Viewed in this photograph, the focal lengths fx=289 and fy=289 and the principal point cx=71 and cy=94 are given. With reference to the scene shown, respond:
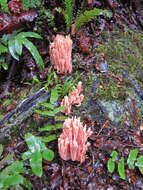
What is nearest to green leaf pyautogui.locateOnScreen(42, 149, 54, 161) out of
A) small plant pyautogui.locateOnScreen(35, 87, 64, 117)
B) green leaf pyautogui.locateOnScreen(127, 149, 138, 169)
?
small plant pyautogui.locateOnScreen(35, 87, 64, 117)

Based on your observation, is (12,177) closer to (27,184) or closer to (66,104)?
(27,184)

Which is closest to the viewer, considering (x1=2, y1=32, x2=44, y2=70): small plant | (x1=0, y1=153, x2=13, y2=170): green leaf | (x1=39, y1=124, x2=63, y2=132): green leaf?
(x1=0, y1=153, x2=13, y2=170): green leaf

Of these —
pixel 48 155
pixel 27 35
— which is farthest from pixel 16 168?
pixel 27 35

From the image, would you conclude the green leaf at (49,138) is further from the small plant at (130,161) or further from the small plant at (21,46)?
the small plant at (21,46)

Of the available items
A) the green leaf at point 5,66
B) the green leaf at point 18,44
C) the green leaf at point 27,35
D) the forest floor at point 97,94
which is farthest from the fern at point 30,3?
the green leaf at point 5,66

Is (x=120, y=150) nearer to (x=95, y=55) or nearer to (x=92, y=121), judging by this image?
(x=92, y=121)

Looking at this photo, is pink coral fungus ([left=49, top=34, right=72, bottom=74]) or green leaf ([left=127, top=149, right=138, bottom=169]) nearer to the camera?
green leaf ([left=127, top=149, right=138, bottom=169])

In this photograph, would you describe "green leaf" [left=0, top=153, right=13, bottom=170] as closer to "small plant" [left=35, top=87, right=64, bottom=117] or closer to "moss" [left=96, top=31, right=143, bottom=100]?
"small plant" [left=35, top=87, right=64, bottom=117]
